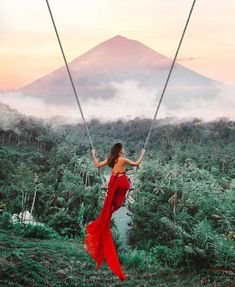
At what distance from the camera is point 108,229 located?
4754mm

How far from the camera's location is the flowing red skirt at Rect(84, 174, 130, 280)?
15.4 ft

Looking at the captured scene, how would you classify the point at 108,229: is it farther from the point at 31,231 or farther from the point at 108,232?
the point at 31,231

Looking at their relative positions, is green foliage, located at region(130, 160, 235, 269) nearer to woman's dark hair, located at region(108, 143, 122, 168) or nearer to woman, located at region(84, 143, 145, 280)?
woman, located at region(84, 143, 145, 280)

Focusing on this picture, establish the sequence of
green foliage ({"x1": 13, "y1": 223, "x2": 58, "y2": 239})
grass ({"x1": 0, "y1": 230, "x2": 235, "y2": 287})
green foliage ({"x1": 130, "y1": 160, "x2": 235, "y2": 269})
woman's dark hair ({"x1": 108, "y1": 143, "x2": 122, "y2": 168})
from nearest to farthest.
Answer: woman's dark hair ({"x1": 108, "y1": 143, "x2": 122, "y2": 168}), grass ({"x1": 0, "y1": 230, "x2": 235, "y2": 287}), green foliage ({"x1": 13, "y1": 223, "x2": 58, "y2": 239}), green foliage ({"x1": 130, "y1": 160, "x2": 235, "y2": 269})

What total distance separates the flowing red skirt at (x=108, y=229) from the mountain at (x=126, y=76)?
36.5ft

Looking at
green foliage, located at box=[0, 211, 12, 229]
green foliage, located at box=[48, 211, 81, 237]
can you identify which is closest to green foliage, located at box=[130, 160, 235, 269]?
green foliage, located at box=[48, 211, 81, 237]

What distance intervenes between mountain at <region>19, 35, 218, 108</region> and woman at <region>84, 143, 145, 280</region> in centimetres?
1113

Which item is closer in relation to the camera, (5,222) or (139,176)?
(5,222)

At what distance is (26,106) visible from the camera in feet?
48.3

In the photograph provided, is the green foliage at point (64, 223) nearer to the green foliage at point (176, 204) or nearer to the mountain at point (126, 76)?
the green foliage at point (176, 204)

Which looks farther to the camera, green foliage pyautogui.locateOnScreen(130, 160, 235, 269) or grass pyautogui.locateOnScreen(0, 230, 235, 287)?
green foliage pyautogui.locateOnScreen(130, 160, 235, 269)

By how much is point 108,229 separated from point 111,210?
0.53 ft

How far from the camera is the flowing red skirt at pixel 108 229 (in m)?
4.70

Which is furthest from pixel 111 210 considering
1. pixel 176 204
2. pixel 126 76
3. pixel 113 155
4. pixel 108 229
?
pixel 126 76
